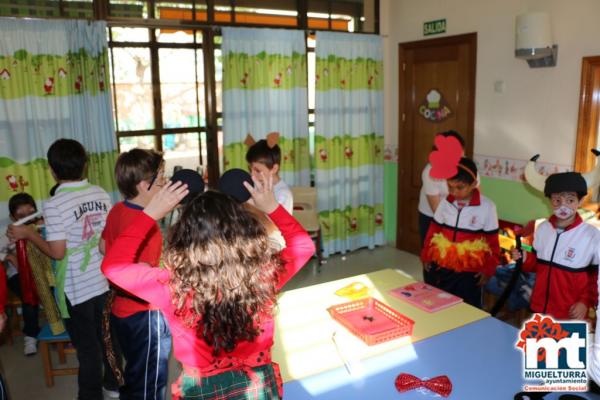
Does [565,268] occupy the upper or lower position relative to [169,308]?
lower

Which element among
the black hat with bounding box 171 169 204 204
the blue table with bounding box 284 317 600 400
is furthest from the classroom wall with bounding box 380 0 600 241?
the black hat with bounding box 171 169 204 204

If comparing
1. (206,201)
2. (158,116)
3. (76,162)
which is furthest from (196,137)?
(206,201)

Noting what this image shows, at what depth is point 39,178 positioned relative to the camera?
3.92 metres

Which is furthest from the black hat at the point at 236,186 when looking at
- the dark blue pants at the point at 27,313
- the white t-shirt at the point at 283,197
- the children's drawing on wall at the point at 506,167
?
the children's drawing on wall at the point at 506,167

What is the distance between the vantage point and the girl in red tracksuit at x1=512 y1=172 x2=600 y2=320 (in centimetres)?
233

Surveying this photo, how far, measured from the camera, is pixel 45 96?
384 cm

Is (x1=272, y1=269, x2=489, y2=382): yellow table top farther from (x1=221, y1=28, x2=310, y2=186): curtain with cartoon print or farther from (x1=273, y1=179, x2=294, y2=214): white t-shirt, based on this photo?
(x1=221, y1=28, x2=310, y2=186): curtain with cartoon print

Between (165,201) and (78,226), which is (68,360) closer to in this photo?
(78,226)

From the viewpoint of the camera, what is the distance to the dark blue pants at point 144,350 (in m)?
2.14

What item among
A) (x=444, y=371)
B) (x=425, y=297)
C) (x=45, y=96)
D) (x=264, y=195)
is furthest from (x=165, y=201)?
(x=45, y=96)

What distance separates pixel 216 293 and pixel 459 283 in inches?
74.3

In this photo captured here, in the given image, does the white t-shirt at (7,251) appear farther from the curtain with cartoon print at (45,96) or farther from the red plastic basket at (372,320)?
the red plastic basket at (372,320)

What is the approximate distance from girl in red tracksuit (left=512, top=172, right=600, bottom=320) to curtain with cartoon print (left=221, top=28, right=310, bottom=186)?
9.33 feet

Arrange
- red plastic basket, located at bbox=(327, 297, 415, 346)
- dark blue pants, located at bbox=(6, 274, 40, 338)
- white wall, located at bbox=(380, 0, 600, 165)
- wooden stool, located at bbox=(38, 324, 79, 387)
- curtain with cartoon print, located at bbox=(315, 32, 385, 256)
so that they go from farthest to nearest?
curtain with cartoon print, located at bbox=(315, 32, 385, 256)
white wall, located at bbox=(380, 0, 600, 165)
dark blue pants, located at bbox=(6, 274, 40, 338)
wooden stool, located at bbox=(38, 324, 79, 387)
red plastic basket, located at bbox=(327, 297, 415, 346)
